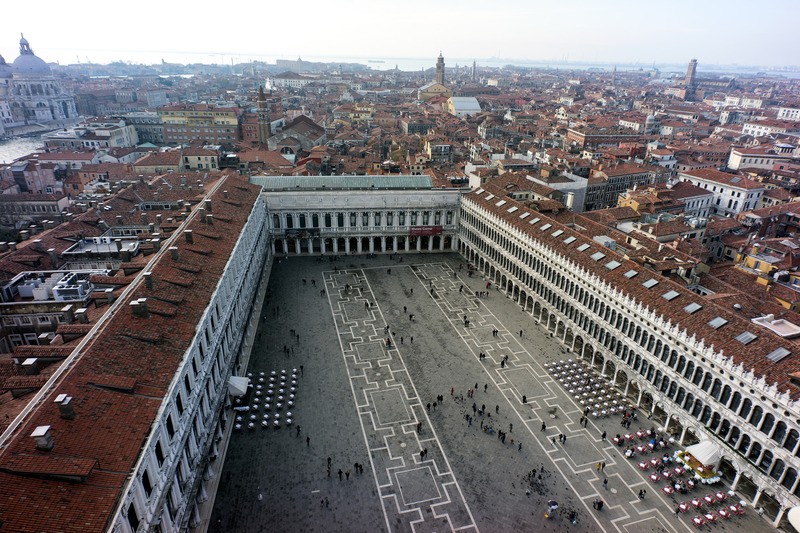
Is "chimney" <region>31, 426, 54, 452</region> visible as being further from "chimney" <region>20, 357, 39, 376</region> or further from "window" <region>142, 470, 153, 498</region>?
"chimney" <region>20, 357, 39, 376</region>

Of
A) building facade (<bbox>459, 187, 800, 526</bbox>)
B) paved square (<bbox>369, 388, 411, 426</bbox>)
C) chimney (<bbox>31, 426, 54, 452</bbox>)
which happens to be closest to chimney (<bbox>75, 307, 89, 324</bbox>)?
chimney (<bbox>31, 426, 54, 452</bbox>)

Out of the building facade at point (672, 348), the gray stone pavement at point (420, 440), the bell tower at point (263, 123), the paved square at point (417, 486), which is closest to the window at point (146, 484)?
the gray stone pavement at point (420, 440)

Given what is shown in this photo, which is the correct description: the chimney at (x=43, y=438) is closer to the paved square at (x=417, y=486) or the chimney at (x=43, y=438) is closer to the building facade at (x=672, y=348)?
the paved square at (x=417, y=486)

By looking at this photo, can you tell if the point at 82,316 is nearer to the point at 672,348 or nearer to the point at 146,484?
the point at 146,484

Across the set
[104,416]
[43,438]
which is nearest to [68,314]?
[104,416]

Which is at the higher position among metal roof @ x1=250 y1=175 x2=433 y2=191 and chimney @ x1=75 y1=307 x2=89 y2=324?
chimney @ x1=75 y1=307 x2=89 y2=324

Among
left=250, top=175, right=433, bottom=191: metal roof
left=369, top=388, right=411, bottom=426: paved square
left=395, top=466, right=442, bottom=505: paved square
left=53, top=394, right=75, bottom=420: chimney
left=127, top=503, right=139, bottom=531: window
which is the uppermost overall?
left=53, top=394, right=75, bottom=420: chimney
